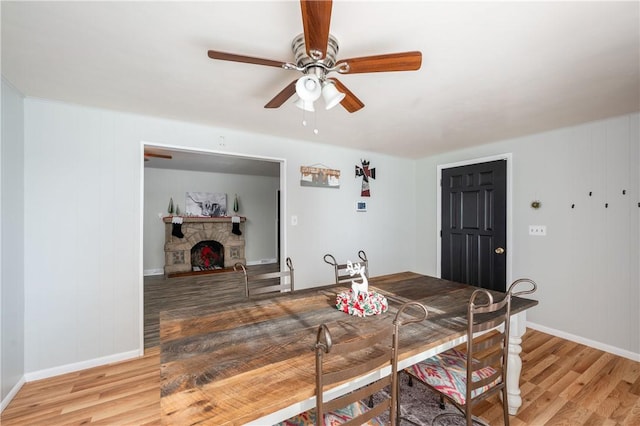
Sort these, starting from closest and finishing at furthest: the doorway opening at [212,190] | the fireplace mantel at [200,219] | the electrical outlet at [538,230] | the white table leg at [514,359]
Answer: the white table leg at [514,359], the electrical outlet at [538,230], the doorway opening at [212,190], the fireplace mantel at [200,219]

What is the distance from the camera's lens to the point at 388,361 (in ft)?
3.75

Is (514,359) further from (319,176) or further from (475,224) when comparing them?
(319,176)

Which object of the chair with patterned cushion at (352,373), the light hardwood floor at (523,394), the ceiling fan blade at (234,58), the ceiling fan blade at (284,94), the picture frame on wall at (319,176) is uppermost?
the ceiling fan blade at (234,58)

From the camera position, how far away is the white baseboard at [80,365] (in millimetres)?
2225

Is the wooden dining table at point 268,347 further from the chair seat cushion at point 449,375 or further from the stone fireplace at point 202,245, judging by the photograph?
the stone fireplace at point 202,245

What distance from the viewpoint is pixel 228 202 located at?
6.62m

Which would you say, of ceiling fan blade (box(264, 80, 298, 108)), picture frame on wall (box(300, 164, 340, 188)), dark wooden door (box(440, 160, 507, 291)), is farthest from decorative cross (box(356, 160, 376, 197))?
ceiling fan blade (box(264, 80, 298, 108))

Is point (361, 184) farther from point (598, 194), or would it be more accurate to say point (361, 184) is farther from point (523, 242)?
point (598, 194)

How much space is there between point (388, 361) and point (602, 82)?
2457 mm

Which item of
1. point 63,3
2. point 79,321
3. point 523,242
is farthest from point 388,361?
point 523,242

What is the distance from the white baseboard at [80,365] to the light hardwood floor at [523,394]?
0.16ft

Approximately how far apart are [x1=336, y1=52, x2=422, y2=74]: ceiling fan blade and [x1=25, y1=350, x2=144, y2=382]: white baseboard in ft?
9.96

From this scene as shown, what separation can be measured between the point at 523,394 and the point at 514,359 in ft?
1.67

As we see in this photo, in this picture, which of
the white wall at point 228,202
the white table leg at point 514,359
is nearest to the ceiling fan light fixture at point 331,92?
the white table leg at point 514,359
